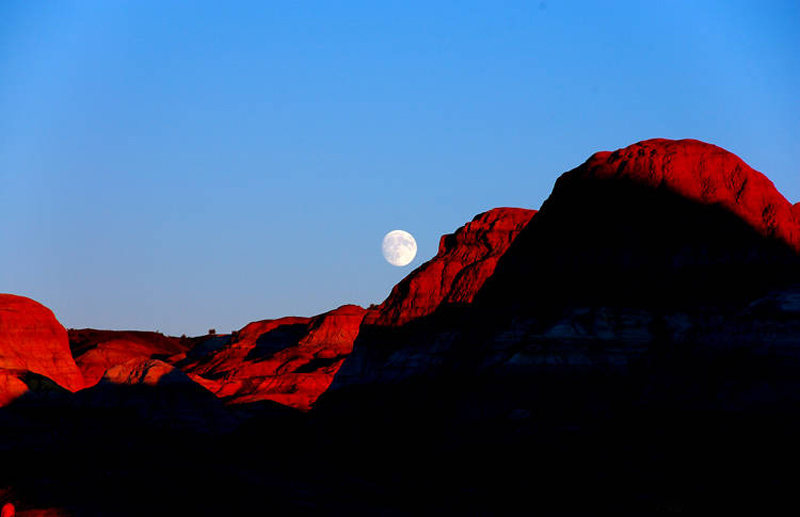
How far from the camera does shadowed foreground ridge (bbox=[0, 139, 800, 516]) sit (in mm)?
41344

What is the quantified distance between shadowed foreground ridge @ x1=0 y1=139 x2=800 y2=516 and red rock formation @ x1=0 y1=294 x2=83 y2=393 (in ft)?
64.8

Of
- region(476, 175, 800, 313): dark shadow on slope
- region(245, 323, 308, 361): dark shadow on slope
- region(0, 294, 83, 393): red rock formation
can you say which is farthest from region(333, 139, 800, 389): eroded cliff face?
region(245, 323, 308, 361): dark shadow on slope

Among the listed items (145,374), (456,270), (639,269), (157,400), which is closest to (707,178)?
(639,269)

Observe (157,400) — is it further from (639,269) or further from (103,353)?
(103,353)

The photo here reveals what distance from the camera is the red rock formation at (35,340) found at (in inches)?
3514

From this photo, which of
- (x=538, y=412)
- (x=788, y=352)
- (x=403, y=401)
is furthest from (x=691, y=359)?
(x=403, y=401)

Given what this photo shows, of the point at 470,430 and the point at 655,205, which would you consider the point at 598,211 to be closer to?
the point at 655,205

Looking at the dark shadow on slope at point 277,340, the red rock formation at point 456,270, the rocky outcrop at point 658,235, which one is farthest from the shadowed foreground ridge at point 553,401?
the dark shadow on slope at point 277,340

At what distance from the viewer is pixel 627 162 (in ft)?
189

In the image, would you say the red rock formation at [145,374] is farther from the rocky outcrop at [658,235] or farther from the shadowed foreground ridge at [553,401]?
the rocky outcrop at [658,235]

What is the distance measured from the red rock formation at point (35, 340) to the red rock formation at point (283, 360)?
51.1 ft

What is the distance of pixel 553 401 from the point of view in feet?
159

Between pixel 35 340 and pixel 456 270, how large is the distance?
41.7m

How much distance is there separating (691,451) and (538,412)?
927cm
